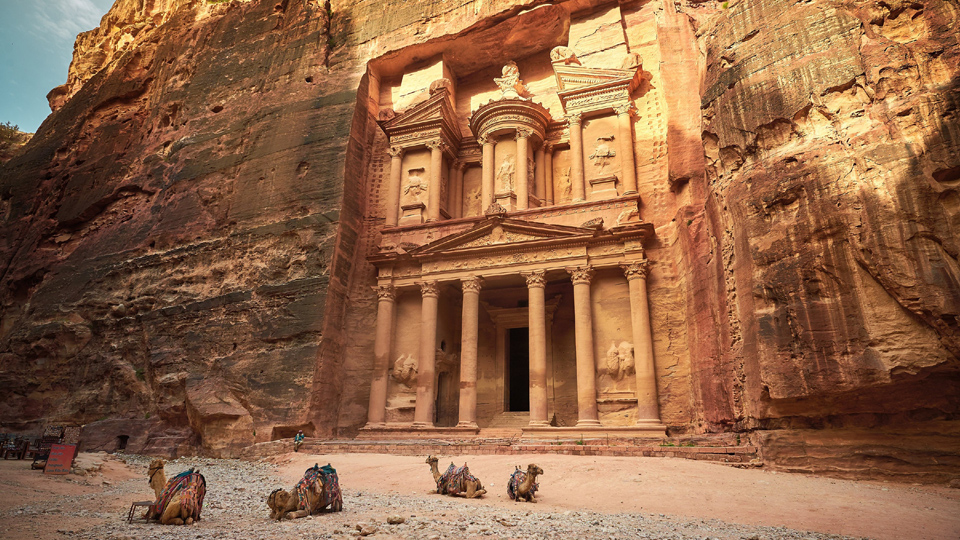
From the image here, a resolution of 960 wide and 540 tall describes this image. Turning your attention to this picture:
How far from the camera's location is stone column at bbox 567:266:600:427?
1570 centimetres

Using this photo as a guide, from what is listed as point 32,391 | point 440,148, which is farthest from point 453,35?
point 32,391

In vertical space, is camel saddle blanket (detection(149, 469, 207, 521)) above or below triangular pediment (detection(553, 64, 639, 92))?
below

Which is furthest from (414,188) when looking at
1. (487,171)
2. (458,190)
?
(487,171)

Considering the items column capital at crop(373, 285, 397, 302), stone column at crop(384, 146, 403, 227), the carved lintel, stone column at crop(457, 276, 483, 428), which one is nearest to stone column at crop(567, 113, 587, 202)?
the carved lintel

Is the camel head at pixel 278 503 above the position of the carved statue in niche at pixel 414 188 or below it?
below

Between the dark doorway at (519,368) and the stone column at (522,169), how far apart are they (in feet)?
15.0

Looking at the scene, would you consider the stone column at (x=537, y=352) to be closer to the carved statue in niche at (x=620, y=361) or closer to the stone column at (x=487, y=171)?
the carved statue in niche at (x=620, y=361)

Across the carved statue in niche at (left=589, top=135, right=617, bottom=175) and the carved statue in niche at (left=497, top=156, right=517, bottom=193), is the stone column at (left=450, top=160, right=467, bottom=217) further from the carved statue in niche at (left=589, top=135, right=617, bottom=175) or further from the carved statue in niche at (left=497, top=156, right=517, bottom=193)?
the carved statue in niche at (left=589, top=135, right=617, bottom=175)

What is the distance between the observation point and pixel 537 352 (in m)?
16.8

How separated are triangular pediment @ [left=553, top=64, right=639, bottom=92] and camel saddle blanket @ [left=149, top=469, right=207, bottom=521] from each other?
1742 centimetres

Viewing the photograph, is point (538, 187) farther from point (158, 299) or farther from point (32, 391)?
point (32, 391)

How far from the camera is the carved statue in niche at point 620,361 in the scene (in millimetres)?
16016

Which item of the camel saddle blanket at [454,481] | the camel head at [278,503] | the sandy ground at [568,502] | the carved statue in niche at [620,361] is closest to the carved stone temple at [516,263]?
the carved statue in niche at [620,361]

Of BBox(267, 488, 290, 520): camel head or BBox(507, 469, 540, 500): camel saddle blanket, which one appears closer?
BBox(267, 488, 290, 520): camel head
